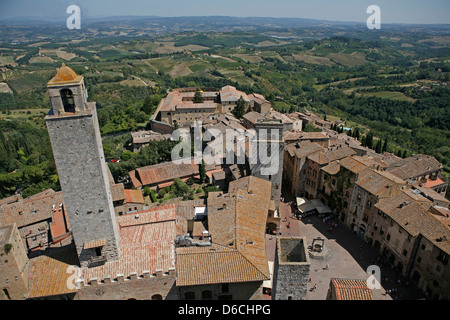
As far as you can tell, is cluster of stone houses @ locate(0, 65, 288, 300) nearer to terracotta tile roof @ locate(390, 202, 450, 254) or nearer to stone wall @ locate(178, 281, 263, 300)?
stone wall @ locate(178, 281, 263, 300)

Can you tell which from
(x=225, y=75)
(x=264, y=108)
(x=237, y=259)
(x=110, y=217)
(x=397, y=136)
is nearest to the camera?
(x=110, y=217)

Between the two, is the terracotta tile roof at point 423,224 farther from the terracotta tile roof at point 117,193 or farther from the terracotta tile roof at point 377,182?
the terracotta tile roof at point 117,193

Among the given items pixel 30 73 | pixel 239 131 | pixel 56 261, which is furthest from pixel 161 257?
pixel 30 73

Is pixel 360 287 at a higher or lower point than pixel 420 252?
higher

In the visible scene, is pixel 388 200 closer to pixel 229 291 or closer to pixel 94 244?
pixel 229 291

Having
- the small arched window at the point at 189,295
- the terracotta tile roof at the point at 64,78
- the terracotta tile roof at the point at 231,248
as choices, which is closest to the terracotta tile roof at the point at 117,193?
the terracotta tile roof at the point at 231,248

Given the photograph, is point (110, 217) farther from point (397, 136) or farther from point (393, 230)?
point (397, 136)

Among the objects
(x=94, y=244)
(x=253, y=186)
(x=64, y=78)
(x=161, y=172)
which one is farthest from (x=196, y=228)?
(x=161, y=172)
